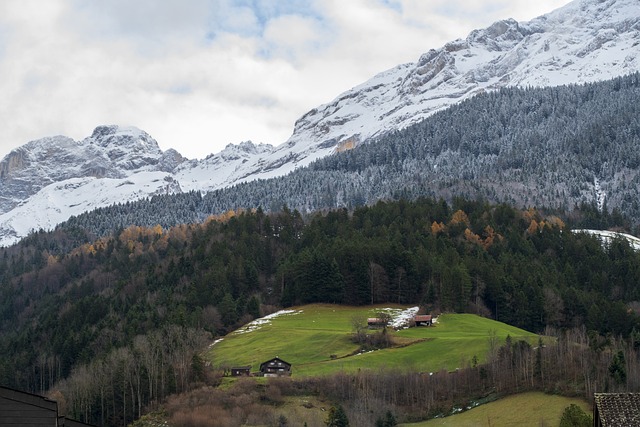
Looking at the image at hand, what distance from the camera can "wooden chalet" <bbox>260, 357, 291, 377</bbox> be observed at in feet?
395

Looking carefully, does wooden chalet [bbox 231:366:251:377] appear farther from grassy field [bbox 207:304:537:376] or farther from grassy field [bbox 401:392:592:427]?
grassy field [bbox 401:392:592:427]

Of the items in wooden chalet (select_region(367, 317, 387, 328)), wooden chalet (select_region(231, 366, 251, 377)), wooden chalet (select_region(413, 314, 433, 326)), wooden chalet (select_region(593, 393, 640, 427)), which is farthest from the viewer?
wooden chalet (select_region(413, 314, 433, 326))

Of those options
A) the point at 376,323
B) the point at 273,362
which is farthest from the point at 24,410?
the point at 376,323

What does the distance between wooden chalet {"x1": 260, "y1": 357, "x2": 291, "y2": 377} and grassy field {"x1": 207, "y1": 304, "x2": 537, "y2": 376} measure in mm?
1344

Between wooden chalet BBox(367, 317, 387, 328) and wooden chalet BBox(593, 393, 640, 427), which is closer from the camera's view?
wooden chalet BBox(593, 393, 640, 427)

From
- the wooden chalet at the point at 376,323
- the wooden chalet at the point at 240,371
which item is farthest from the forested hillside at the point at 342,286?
the wooden chalet at the point at 376,323

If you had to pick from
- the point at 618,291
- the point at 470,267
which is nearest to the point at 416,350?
the point at 470,267

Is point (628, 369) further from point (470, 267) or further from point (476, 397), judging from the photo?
point (470, 267)

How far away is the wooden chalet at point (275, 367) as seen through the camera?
395 ft

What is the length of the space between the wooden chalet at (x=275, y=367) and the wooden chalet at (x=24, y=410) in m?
77.7

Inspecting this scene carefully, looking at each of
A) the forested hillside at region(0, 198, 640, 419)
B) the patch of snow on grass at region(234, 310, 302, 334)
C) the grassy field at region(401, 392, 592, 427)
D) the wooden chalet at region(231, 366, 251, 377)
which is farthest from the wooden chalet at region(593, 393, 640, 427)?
the patch of snow on grass at region(234, 310, 302, 334)

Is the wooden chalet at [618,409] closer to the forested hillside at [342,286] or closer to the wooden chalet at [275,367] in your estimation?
the wooden chalet at [275,367]

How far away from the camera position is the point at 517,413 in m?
99.6

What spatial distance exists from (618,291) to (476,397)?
68922 mm
